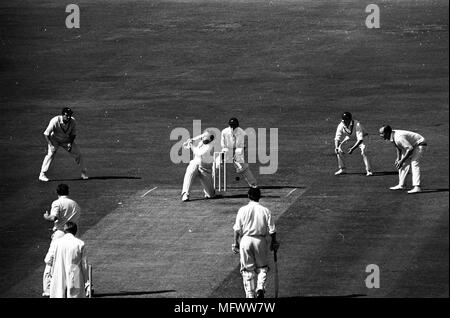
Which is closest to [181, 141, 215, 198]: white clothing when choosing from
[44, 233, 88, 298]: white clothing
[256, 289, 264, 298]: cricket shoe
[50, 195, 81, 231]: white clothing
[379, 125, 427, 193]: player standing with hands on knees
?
[379, 125, 427, 193]: player standing with hands on knees

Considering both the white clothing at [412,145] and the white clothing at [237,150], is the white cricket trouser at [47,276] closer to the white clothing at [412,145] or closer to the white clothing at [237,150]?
the white clothing at [237,150]

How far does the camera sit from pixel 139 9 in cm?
6944

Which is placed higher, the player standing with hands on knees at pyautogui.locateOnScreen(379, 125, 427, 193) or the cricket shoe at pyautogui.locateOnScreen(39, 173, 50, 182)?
the player standing with hands on knees at pyautogui.locateOnScreen(379, 125, 427, 193)

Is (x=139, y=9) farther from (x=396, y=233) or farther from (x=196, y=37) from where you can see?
(x=396, y=233)

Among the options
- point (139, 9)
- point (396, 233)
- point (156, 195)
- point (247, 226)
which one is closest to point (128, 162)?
point (156, 195)

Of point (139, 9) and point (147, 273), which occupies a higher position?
point (139, 9)

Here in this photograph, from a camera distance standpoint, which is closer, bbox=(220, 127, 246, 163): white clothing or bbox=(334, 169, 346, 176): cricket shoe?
bbox=(220, 127, 246, 163): white clothing

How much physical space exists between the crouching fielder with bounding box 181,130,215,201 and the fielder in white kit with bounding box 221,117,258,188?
3.21ft

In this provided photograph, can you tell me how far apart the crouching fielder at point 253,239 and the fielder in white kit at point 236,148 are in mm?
10400

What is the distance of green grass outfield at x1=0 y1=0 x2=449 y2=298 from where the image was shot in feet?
121

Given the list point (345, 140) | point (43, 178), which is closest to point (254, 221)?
point (345, 140)

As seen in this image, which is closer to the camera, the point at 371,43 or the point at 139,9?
the point at 371,43

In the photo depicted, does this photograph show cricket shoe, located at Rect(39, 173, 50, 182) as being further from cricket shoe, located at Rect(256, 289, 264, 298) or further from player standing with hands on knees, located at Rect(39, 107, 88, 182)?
cricket shoe, located at Rect(256, 289, 264, 298)

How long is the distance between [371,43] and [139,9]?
11.7m
